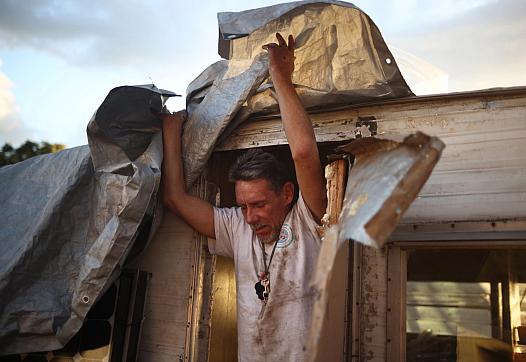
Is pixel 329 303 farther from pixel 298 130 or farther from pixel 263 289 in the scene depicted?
pixel 298 130

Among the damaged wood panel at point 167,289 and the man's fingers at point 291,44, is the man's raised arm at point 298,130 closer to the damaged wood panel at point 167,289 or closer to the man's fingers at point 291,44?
the man's fingers at point 291,44

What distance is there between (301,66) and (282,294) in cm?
133

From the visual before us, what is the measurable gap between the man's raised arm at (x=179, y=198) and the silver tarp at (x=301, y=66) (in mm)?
72

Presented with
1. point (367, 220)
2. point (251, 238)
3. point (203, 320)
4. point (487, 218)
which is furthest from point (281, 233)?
point (367, 220)

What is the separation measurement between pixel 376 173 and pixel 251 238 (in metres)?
1.33

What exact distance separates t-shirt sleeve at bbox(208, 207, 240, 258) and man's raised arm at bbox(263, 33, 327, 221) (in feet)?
1.87

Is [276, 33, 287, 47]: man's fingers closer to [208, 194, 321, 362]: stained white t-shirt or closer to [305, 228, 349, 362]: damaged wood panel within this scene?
[208, 194, 321, 362]: stained white t-shirt

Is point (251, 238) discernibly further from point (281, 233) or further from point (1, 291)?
point (1, 291)

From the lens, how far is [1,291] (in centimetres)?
264

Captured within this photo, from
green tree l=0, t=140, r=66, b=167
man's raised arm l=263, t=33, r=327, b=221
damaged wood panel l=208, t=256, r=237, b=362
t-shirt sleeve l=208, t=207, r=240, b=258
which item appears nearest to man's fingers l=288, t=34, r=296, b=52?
man's raised arm l=263, t=33, r=327, b=221

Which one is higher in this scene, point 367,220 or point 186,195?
point 186,195

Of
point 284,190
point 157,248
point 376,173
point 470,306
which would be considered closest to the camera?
point 376,173

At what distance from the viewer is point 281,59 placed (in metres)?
2.62

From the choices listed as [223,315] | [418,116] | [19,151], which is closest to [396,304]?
[418,116]
